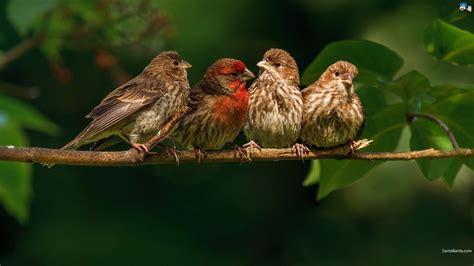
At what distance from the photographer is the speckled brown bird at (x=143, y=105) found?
5074 mm

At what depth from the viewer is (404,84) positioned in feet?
13.4

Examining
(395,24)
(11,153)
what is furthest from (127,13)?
(395,24)

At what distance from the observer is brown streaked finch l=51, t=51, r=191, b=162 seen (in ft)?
16.6

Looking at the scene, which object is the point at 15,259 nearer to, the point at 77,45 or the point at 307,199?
the point at 307,199

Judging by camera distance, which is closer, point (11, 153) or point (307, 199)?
point (11, 153)

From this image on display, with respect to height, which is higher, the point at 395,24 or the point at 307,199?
the point at 395,24

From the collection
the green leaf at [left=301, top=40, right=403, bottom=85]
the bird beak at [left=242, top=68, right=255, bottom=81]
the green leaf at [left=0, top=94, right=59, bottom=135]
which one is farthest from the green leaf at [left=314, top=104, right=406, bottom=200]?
the green leaf at [left=0, top=94, right=59, bottom=135]

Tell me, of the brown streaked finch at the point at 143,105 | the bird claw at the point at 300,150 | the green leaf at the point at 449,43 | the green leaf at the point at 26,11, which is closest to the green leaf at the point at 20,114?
the brown streaked finch at the point at 143,105

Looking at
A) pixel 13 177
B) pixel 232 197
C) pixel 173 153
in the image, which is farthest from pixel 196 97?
pixel 232 197

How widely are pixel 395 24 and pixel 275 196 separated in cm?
495

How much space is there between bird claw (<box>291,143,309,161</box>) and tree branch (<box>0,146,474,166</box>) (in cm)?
3

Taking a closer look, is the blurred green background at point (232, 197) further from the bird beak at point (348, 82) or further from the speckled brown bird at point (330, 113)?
the bird beak at point (348, 82)

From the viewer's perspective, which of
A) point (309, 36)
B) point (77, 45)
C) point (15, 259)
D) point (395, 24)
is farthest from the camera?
point (309, 36)

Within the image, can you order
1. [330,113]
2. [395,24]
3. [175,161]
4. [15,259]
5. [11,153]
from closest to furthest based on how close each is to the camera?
[11,153] < [175,161] < [330,113] < [395,24] < [15,259]
